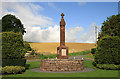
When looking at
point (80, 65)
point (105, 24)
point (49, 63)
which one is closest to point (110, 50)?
point (80, 65)

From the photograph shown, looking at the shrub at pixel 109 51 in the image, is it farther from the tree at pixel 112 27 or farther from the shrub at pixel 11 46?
the shrub at pixel 11 46

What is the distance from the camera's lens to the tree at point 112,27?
3399 cm

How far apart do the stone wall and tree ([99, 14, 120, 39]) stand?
663 inches

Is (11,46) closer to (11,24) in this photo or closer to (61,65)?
(61,65)

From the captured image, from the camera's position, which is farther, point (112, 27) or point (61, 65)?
point (112, 27)

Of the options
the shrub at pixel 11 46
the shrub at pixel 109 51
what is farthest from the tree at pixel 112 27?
the shrub at pixel 11 46

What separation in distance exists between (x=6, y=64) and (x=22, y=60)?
2.26 metres

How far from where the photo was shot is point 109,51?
2312 centimetres

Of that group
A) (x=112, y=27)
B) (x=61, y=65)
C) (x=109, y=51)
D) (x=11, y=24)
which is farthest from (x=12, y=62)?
(x=11, y=24)

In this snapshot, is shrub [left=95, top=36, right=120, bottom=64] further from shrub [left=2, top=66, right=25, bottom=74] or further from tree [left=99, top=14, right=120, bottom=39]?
shrub [left=2, top=66, right=25, bottom=74]

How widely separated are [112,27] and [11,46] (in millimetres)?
26989

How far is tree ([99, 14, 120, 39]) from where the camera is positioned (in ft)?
112

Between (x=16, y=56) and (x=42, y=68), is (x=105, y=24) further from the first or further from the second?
(x=16, y=56)

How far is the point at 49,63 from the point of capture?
21.3 metres
